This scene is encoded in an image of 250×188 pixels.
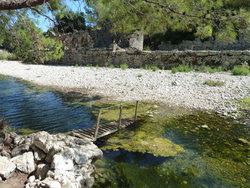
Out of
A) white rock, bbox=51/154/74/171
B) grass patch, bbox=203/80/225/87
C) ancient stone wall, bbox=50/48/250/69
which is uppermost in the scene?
ancient stone wall, bbox=50/48/250/69

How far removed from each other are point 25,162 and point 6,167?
32 cm

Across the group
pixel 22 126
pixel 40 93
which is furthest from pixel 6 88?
pixel 22 126

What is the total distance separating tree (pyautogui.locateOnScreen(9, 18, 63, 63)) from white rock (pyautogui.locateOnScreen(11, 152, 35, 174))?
3.12 m

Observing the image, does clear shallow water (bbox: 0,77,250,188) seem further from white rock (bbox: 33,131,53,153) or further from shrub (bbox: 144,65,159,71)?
shrub (bbox: 144,65,159,71)

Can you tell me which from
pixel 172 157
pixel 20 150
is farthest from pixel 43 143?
pixel 172 157

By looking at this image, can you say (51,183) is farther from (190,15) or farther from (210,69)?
(210,69)

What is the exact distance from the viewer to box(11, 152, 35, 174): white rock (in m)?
3.83

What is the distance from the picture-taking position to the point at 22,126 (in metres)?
6.71

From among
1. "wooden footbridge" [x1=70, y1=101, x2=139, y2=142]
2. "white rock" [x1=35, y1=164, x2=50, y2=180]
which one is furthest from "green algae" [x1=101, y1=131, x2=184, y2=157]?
"white rock" [x1=35, y1=164, x2=50, y2=180]

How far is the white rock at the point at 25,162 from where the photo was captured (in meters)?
3.83

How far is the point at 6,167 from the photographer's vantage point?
12.0 ft

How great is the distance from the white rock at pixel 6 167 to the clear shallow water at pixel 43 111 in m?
2.56

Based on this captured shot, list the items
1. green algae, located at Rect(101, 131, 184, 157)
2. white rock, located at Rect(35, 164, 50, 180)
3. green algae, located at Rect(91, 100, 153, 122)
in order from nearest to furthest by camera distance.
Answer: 1. white rock, located at Rect(35, 164, 50, 180)
2. green algae, located at Rect(101, 131, 184, 157)
3. green algae, located at Rect(91, 100, 153, 122)

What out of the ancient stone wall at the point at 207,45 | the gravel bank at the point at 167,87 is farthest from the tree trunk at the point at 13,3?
the ancient stone wall at the point at 207,45
